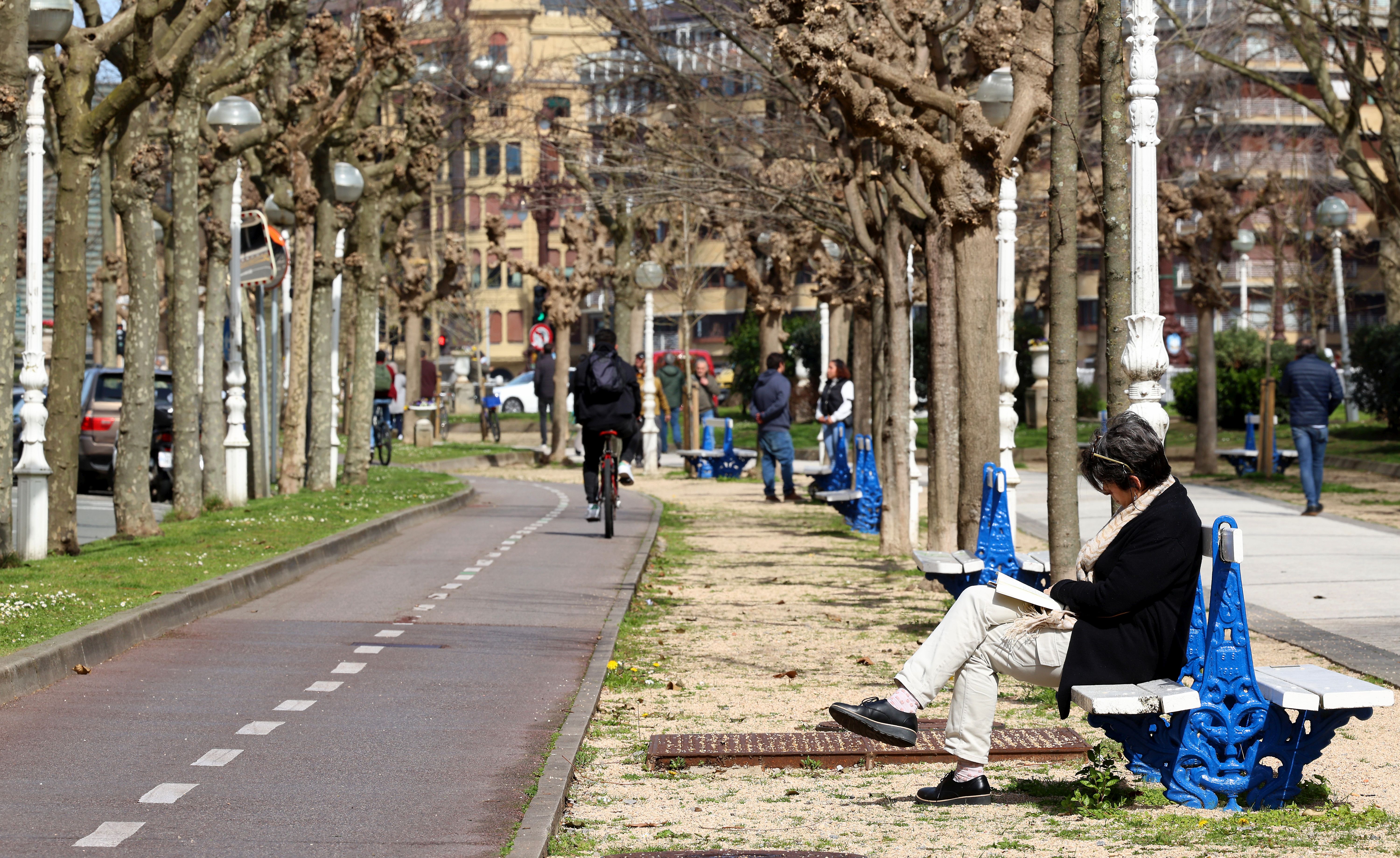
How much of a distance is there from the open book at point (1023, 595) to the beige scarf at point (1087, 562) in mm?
21

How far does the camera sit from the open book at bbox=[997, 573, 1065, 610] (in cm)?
663

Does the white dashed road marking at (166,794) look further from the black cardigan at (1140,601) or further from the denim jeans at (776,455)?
the denim jeans at (776,455)

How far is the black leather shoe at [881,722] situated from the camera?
261 inches

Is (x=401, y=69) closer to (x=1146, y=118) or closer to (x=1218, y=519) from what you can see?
(x=1146, y=118)

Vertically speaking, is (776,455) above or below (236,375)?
below

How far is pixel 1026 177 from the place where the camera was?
35.2 metres

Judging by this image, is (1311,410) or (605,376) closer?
(605,376)

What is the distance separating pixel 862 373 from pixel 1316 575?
12771 millimetres

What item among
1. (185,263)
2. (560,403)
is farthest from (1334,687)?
(560,403)

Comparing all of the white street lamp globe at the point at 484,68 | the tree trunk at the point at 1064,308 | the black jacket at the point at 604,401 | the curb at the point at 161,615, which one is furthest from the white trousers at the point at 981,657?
the white street lamp globe at the point at 484,68

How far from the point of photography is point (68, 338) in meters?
14.8

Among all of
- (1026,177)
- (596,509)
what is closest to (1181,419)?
(1026,177)

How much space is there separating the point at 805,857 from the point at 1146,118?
466cm

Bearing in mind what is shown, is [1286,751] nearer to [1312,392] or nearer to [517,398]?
[1312,392]
